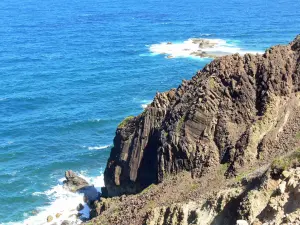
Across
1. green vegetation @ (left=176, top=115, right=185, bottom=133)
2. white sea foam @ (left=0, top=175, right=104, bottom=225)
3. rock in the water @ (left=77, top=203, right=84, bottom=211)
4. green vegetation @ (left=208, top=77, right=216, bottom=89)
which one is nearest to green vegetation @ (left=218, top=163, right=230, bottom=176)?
green vegetation @ (left=176, top=115, right=185, bottom=133)

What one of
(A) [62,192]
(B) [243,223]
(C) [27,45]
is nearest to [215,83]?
(B) [243,223]

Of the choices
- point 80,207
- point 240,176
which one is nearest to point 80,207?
point 80,207

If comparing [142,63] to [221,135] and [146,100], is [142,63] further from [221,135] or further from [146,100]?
[221,135]

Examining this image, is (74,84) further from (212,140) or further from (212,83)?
(212,140)

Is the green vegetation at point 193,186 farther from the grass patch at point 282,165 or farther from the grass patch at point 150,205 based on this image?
the grass patch at point 282,165

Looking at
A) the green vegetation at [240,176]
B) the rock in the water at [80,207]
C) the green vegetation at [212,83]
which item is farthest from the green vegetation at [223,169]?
the rock in the water at [80,207]
